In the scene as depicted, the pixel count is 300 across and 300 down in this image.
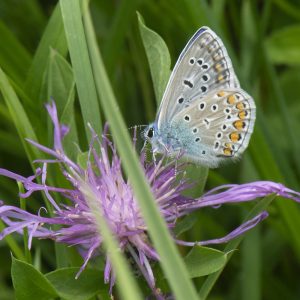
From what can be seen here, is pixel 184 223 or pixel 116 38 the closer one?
pixel 184 223

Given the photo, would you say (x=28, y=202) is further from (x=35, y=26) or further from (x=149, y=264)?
(x=149, y=264)

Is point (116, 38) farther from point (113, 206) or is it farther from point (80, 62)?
point (113, 206)

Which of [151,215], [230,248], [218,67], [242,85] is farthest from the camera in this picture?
[242,85]

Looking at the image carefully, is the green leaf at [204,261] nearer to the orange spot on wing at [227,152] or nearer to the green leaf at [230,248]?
the green leaf at [230,248]

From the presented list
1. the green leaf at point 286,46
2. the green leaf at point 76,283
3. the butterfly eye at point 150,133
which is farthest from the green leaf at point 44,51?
the green leaf at point 286,46

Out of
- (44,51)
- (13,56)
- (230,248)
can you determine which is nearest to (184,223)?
(230,248)

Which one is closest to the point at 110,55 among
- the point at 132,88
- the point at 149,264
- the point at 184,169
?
the point at 132,88
